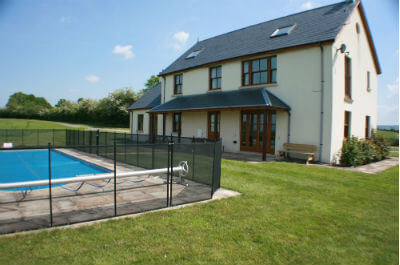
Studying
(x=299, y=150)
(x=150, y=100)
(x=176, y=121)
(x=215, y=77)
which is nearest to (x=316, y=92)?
(x=299, y=150)

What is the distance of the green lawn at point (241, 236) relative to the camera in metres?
3.27

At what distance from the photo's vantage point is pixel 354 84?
1527 centimetres

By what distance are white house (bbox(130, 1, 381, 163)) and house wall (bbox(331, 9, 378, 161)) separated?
51mm

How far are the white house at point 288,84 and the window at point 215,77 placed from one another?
0.07m

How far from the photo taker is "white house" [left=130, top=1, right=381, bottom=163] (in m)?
12.7

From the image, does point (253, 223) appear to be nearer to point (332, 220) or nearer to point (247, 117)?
point (332, 220)

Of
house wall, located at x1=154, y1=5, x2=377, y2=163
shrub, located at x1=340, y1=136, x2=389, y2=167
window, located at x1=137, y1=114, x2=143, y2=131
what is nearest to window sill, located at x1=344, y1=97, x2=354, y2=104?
house wall, located at x1=154, y1=5, x2=377, y2=163

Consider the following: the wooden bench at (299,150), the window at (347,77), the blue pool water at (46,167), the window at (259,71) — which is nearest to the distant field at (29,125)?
the blue pool water at (46,167)

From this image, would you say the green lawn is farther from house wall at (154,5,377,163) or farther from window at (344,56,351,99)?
window at (344,56,351,99)

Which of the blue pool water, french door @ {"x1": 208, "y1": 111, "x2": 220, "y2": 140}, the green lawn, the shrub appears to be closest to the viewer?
the green lawn

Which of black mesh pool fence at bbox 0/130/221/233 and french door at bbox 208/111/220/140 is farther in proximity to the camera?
french door at bbox 208/111/220/140

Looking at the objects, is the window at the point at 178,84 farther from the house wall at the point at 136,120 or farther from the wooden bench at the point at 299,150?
the wooden bench at the point at 299,150

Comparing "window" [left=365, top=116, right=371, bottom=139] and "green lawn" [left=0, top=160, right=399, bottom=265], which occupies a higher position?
"window" [left=365, top=116, right=371, bottom=139]

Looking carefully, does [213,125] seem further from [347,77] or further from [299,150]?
[347,77]
